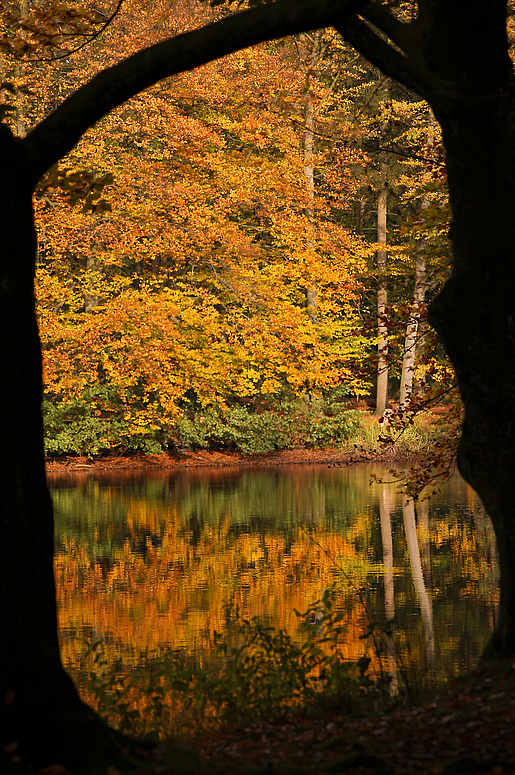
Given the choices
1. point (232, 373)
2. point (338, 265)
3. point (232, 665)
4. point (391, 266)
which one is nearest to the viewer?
point (232, 665)

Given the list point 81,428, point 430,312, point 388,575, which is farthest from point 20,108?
point 430,312

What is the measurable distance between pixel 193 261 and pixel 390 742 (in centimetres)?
2650

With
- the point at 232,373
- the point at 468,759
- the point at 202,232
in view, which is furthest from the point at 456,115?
the point at 232,373

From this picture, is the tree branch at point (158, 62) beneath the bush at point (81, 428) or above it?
above

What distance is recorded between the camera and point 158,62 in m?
5.37

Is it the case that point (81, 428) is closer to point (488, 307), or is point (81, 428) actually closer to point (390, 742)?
point (488, 307)

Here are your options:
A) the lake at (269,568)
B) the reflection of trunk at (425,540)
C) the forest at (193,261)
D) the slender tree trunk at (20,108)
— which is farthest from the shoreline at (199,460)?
the slender tree trunk at (20,108)

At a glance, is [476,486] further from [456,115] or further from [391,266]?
[391,266]

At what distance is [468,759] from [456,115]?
4.04 metres

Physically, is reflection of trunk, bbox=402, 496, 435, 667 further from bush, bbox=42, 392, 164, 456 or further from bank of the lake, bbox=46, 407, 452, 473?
bush, bbox=42, 392, 164, 456

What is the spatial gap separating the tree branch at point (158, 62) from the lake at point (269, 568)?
3.52m

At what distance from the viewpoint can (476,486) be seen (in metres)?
6.50

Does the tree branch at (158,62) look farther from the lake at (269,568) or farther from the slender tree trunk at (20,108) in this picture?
the slender tree trunk at (20,108)

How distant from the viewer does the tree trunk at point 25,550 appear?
4.92 metres
